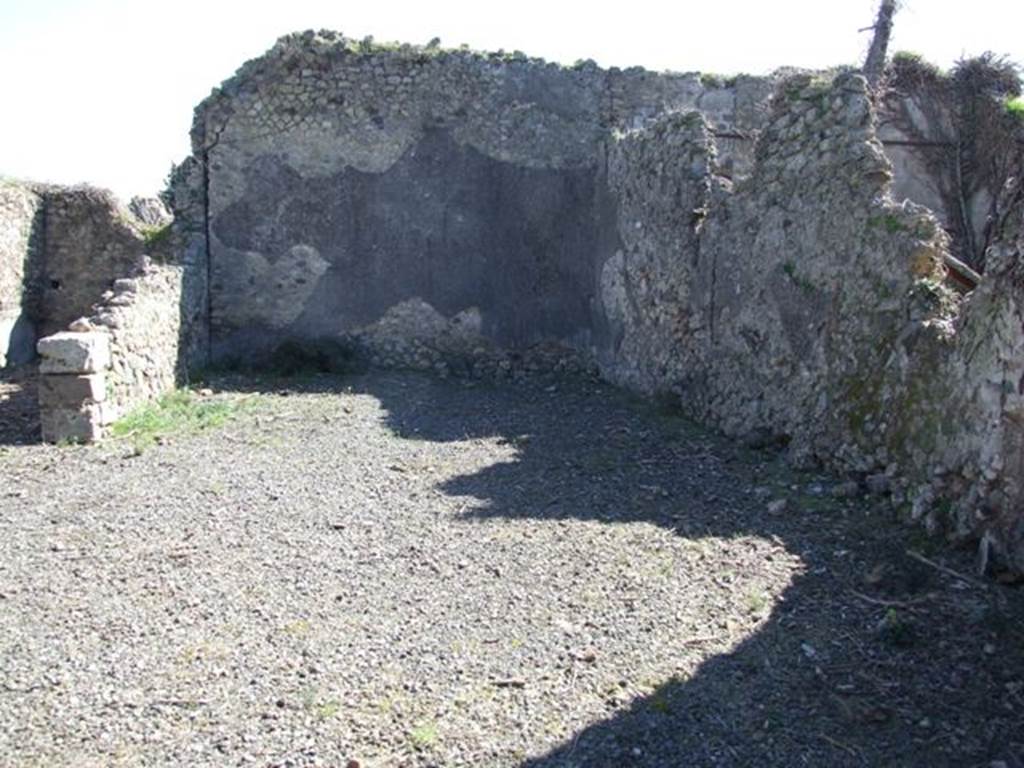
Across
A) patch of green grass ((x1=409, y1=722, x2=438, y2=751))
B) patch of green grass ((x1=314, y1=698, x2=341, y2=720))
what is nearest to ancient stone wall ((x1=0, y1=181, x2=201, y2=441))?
patch of green grass ((x1=314, y1=698, x2=341, y2=720))

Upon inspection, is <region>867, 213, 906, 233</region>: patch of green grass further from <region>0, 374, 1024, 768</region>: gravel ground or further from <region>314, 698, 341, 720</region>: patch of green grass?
<region>314, 698, 341, 720</region>: patch of green grass

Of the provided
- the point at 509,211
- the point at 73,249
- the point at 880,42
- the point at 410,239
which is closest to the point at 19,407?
the point at 73,249

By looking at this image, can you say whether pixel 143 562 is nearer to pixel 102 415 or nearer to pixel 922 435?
pixel 102 415

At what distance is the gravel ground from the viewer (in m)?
3.28

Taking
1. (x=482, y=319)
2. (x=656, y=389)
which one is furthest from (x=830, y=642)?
(x=482, y=319)

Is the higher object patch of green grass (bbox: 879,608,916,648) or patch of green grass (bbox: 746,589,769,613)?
patch of green grass (bbox: 879,608,916,648)

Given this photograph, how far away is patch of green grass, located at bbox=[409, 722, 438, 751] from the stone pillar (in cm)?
508

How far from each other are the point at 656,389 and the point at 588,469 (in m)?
2.23

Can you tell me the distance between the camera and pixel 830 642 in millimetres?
3830

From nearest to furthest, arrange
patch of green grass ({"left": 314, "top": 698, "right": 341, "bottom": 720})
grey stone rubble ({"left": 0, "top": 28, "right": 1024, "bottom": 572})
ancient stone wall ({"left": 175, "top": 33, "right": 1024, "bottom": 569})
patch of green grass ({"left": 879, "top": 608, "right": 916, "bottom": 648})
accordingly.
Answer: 1. patch of green grass ({"left": 314, "top": 698, "right": 341, "bottom": 720})
2. patch of green grass ({"left": 879, "top": 608, "right": 916, "bottom": 648})
3. grey stone rubble ({"left": 0, "top": 28, "right": 1024, "bottom": 572})
4. ancient stone wall ({"left": 175, "top": 33, "right": 1024, "bottom": 569})

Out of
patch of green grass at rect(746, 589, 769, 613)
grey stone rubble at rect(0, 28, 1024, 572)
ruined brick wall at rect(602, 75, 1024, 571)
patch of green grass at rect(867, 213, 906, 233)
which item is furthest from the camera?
grey stone rubble at rect(0, 28, 1024, 572)

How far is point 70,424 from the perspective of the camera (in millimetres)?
7492

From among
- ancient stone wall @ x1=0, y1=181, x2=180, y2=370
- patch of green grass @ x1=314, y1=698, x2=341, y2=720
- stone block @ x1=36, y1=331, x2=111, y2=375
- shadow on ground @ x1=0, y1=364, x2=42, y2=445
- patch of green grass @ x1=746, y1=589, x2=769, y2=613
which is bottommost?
patch of green grass @ x1=314, y1=698, x2=341, y2=720

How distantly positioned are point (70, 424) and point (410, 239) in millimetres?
4545
